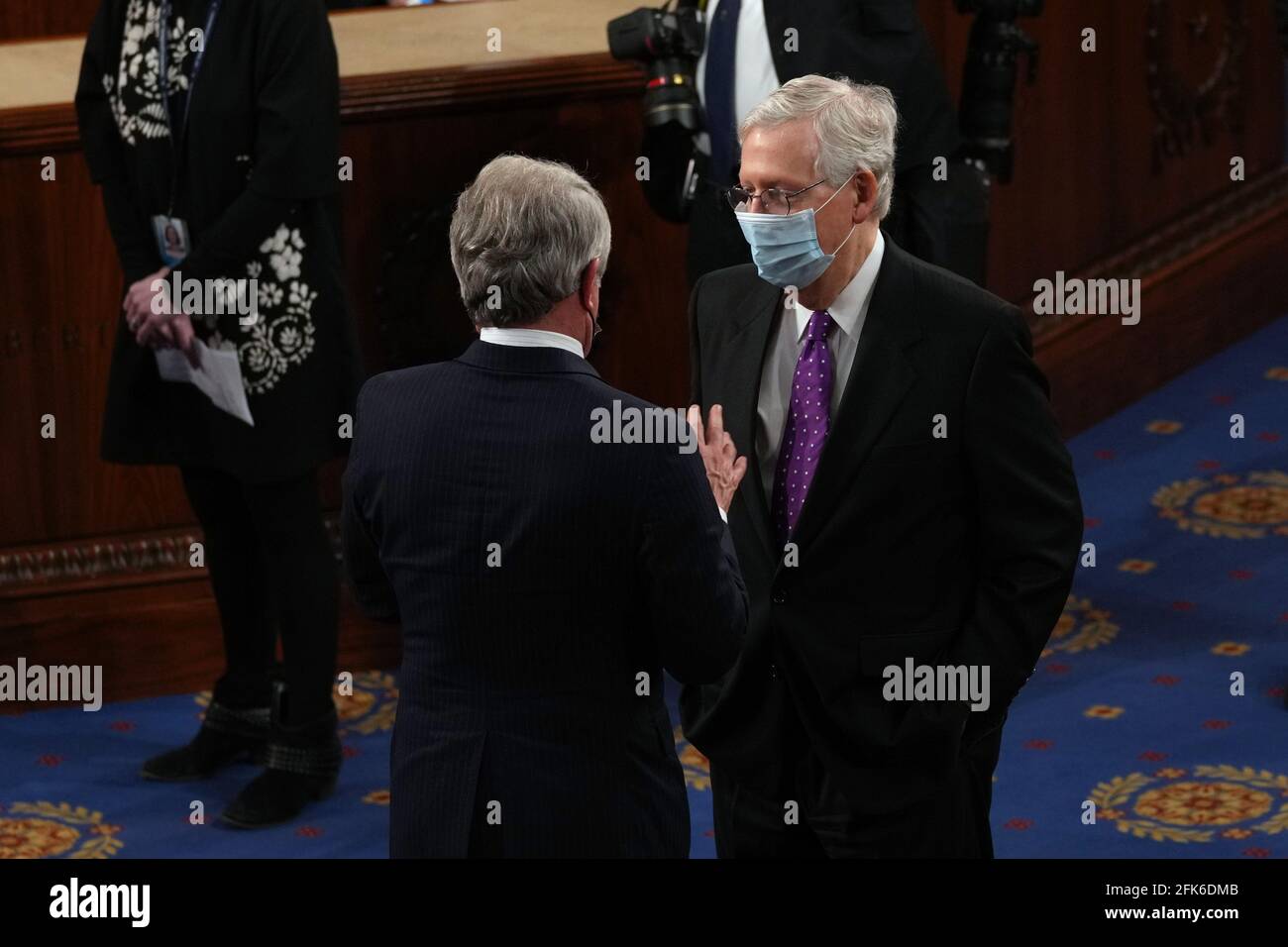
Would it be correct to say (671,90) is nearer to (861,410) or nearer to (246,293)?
(246,293)

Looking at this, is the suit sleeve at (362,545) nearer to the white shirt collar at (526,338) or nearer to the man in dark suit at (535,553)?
the man in dark suit at (535,553)

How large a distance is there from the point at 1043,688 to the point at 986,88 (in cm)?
129

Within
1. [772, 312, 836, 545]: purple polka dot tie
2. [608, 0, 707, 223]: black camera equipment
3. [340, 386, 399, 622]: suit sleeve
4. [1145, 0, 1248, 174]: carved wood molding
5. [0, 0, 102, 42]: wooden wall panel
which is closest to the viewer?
[340, 386, 399, 622]: suit sleeve

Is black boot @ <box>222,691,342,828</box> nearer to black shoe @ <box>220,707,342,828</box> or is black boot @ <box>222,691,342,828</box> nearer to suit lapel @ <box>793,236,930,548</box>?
black shoe @ <box>220,707,342,828</box>

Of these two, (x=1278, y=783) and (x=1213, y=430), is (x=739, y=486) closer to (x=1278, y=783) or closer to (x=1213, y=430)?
(x=1278, y=783)

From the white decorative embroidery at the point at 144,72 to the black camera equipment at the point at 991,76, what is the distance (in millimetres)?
1626

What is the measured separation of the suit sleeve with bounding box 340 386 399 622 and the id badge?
162 centimetres

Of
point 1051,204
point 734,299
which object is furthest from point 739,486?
point 1051,204

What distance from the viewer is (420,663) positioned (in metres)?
2.27

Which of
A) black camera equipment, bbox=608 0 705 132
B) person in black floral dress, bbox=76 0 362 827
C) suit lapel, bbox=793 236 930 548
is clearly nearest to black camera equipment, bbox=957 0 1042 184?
black camera equipment, bbox=608 0 705 132

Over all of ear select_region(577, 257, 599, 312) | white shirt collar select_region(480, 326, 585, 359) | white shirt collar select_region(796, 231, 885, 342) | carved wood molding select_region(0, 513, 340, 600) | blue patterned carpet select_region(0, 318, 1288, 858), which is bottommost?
blue patterned carpet select_region(0, 318, 1288, 858)

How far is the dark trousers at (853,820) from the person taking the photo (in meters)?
2.55

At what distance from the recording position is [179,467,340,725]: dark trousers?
4035 mm

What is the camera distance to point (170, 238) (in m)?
3.91
